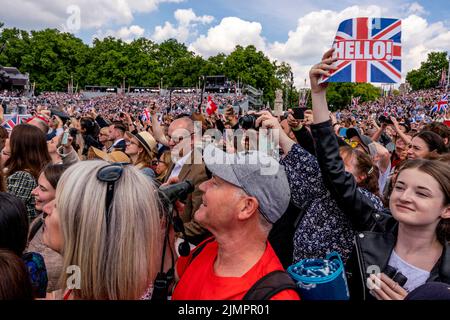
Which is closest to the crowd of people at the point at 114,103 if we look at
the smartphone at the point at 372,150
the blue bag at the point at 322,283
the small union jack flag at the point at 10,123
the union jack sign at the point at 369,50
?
the small union jack flag at the point at 10,123

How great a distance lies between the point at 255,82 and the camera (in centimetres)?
7494

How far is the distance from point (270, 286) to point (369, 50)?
1642 mm

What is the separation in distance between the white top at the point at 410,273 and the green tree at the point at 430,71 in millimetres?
98990

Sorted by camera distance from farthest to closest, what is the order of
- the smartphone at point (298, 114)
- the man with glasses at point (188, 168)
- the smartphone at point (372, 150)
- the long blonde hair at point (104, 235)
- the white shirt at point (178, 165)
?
1. the smartphone at point (372, 150)
2. the white shirt at point (178, 165)
3. the smartphone at point (298, 114)
4. the man with glasses at point (188, 168)
5. the long blonde hair at point (104, 235)

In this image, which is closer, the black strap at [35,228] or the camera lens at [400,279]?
the camera lens at [400,279]

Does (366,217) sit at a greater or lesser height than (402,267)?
greater

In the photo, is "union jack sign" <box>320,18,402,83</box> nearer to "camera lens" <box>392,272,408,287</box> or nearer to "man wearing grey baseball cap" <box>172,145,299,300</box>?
"man wearing grey baseball cap" <box>172,145,299,300</box>

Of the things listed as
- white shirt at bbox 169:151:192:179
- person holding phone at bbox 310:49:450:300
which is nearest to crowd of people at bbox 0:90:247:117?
white shirt at bbox 169:151:192:179

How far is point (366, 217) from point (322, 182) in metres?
0.33

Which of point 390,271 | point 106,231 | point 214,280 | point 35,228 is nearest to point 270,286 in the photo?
point 214,280

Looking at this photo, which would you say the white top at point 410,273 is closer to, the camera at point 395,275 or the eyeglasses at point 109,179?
the camera at point 395,275

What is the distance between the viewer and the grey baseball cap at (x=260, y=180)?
187cm
